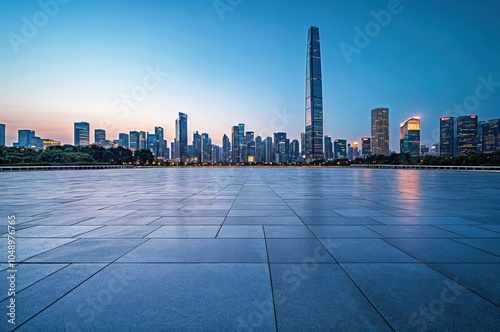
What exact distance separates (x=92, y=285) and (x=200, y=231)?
279 cm

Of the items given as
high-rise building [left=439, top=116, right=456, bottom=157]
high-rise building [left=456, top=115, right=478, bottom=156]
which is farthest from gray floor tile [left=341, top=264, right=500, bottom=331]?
high-rise building [left=439, top=116, right=456, bottom=157]

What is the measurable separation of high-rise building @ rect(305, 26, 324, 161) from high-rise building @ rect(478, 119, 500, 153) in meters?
113

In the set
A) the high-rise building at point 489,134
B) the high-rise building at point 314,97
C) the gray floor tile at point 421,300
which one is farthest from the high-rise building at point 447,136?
the gray floor tile at point 421,300

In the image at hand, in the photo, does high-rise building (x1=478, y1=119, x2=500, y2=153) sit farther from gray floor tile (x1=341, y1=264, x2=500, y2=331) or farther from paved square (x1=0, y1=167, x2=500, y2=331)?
gray floor tile (x1=341, y1=264, x2=500, y2=331)

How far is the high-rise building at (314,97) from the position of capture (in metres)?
182

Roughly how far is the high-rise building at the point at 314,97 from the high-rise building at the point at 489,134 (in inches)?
4466

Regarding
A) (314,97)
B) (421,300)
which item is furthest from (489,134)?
(421,300)

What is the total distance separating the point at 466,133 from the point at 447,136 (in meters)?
13.1

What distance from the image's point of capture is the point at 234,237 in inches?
219

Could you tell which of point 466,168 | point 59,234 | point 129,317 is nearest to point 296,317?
point 129,317

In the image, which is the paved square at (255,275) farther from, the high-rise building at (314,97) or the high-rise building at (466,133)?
the high-rise building at (466,133)

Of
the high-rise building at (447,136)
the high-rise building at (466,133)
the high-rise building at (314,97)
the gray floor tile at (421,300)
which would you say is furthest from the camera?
the high-rise building at (314,97)

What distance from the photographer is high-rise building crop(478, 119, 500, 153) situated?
175m

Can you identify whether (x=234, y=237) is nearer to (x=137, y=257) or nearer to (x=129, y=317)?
(x=137, y=257)
